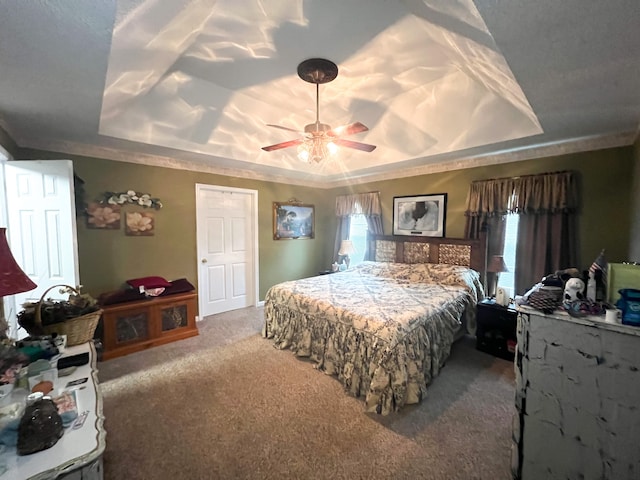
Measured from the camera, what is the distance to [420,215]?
4246mm

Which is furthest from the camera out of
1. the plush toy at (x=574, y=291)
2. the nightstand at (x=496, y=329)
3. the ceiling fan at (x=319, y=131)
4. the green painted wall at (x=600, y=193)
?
the nightstand at (x=496, y=329)

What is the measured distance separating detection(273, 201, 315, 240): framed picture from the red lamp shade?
3.71 meters

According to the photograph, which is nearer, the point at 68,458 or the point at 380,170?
the point at 68,458

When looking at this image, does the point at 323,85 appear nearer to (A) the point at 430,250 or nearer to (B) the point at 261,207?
(B) the point at 261,207

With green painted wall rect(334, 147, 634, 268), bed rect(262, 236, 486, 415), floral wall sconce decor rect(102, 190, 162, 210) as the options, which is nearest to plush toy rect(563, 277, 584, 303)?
bed rect(262, 236, 486, 415)

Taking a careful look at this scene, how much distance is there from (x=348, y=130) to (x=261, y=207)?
9.38 ft

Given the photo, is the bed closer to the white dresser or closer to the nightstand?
the nightstand

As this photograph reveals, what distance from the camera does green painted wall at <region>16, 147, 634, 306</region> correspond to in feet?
9.23

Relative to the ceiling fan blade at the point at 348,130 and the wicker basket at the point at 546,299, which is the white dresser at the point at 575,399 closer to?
the wicker basket at the point at 546,299

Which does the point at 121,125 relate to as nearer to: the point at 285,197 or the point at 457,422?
the point at 285,197

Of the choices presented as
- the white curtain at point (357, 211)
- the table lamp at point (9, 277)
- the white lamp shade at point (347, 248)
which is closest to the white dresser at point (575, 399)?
the table lamp at point (9, 277)

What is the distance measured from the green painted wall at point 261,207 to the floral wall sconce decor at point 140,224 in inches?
3.1

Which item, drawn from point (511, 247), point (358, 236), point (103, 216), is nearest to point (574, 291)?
point (511, 247)

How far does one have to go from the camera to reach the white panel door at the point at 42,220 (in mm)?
2545
